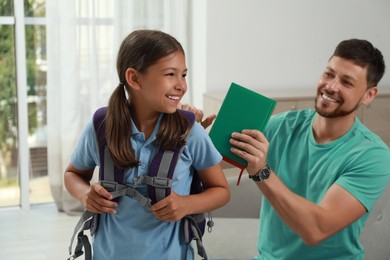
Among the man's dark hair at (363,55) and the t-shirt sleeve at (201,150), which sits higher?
the man's dark hair at (363,55)

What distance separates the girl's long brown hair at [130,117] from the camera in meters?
1.67

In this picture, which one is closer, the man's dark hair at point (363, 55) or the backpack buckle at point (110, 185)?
the backpack buckle at point (110, 185)

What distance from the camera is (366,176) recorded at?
6.73ft

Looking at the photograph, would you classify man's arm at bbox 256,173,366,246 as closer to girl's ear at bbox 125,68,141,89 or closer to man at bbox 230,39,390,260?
man at bbox 230,39,390,260

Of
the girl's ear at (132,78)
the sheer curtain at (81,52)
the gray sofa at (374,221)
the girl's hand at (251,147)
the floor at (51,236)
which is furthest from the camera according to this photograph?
the sheer curtain at (81,52)

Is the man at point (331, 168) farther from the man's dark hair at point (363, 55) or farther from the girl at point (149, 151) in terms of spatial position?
the girl at point (149, 151)

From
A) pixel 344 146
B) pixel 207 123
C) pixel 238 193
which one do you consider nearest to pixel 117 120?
pixel 207 123

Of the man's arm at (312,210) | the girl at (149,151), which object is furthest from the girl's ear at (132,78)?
the man's arm at (312,210)

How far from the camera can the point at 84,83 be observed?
427 centimetres

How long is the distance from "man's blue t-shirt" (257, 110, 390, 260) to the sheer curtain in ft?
7.27

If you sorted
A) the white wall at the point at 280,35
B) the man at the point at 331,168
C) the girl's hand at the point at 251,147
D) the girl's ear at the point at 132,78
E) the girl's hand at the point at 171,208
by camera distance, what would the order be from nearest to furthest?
1. the girl's hand at the point at 171,208
2. the girl's ear at the point at 132,78
3. the girl's hand at the point at 251,147
4. the man at the point at 331,168
5. the white wall at the point at 280,35

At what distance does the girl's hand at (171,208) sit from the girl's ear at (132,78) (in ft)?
0.99

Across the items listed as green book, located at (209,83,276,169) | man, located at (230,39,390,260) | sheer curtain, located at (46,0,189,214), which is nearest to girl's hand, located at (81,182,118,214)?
green book, located at (209,83,276,169)

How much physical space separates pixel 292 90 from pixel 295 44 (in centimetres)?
32
